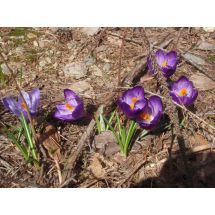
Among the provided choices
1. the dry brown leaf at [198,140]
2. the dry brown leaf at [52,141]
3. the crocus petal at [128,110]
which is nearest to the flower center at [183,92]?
the dry brown leaf at [198,140]

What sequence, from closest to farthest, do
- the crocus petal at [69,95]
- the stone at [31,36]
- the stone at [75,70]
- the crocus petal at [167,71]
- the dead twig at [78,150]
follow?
the dead twig at [78,150] → the crocus petal at [69,95] → the crocus petal at [167,71] → the stone at [75,70] → the stone at [31,36]

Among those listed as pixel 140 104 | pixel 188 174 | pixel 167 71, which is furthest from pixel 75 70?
pixel 188 174

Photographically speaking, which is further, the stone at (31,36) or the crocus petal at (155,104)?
the stone at (31,36)

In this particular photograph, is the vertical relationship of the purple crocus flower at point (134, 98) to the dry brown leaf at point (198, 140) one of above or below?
above

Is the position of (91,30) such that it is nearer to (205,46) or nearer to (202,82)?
(205,46)

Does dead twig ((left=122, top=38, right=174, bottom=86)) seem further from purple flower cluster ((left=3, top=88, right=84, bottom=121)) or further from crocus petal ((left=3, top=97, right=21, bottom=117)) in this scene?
crocus petal ((left=3, top=97, right=21, bottom=117))

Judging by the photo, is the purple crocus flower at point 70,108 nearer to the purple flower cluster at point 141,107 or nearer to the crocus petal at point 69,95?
the crocus petal at point 69,95
